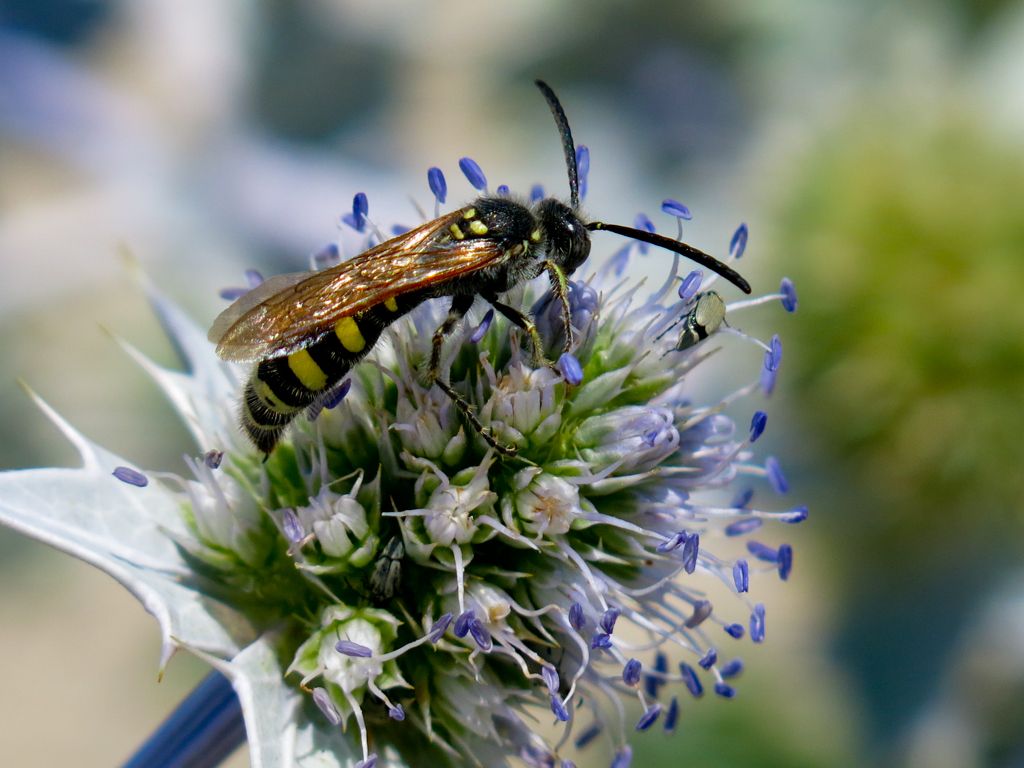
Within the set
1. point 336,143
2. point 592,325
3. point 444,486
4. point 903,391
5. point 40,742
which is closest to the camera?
point 444,486

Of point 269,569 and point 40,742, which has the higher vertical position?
point 269,569

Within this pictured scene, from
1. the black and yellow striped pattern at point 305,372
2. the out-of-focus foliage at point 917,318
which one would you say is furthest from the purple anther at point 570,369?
the out-of-focus foliage at point 917,318

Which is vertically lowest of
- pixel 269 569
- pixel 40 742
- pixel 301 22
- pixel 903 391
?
pixel 40 742

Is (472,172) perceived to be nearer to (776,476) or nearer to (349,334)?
(349,334)

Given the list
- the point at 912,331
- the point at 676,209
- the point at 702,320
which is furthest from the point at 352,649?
the point at 912,331

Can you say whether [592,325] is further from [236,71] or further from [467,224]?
[236,71]

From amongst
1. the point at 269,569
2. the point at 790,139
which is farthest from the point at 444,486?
the point at 790,139

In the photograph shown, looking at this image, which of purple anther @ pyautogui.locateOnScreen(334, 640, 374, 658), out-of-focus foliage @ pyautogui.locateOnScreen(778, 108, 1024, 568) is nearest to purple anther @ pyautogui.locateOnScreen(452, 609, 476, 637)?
purple anther @ pyautogui.locateOnScreen(334, 640, 374, 658)
